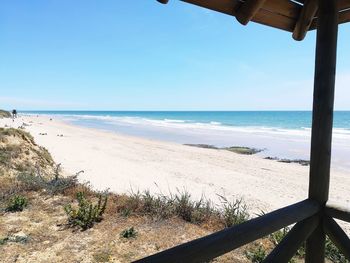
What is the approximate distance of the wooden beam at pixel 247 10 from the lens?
2262 millimetres

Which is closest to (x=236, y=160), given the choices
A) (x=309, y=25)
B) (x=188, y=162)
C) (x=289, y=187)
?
(x=188, y=162)

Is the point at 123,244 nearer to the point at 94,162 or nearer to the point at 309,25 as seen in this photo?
the point at 309,25

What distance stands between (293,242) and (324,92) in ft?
3.27

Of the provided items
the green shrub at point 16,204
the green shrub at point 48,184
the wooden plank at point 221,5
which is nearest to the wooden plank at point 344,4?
the wooden plank at point 221,5

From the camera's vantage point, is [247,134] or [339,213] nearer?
[339,213]

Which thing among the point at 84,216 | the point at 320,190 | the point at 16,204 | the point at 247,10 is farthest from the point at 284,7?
the point at 16,204

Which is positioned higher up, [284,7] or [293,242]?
[284,7]

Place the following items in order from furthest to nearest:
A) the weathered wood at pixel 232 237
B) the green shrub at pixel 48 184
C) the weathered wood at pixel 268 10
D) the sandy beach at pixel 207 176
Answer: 1. the sandy beach at pixel 207 176
2. the green shrub at pixel 48 184
3. the weathered wood at pixel 268 10
4. the weathered wood at pixel 232 237

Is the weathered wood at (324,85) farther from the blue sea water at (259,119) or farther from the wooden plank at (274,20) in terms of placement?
the blue sea water at (259,119)

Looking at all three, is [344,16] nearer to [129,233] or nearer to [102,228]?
[129,233]

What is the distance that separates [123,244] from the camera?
441 centimetres

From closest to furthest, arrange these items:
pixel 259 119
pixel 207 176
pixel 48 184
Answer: pixel 48 184
pixel 207 176
pixel 259 119

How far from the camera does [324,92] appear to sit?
6.87ft

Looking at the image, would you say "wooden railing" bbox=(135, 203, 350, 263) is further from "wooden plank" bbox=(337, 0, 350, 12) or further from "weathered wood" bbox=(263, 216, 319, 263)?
"wooden plank" bbox=(337, 0, 350, 12)
